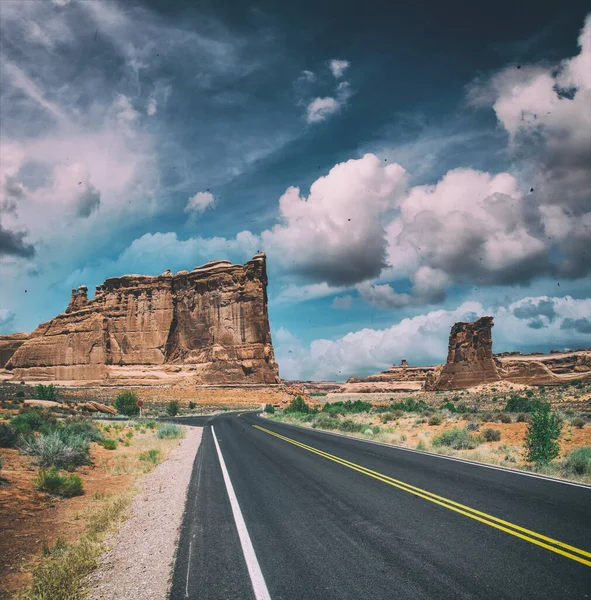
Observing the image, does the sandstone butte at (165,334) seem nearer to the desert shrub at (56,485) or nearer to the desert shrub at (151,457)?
the desert shrub at (151,457)

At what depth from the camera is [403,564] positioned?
14.8 ft

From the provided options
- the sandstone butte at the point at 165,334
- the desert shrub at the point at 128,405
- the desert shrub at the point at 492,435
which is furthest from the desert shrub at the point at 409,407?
the sandstone butte at the point at 165,334

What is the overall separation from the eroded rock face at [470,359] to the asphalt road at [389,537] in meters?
76.7

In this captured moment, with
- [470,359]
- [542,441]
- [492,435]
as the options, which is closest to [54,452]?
[542,441]

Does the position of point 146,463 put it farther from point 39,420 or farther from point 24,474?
point 39,420

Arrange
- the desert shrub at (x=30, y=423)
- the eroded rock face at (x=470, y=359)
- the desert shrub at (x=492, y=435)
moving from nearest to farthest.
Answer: the desert shrub at (x=30, y=423) < the desert shrub at (x=492, y=435) < the eroded rock face at (x=470, y=359)

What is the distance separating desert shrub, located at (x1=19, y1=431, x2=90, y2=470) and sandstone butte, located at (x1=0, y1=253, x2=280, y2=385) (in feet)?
259

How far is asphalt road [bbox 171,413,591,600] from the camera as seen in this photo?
13.2ft

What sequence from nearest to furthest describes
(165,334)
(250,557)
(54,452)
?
(250,557)
(54,452)
(165,334)

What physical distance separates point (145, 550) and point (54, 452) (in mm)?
8113

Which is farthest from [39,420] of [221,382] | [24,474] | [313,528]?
[221,382]

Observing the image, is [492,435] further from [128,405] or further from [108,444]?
[128,405]

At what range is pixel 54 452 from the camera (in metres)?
11.6

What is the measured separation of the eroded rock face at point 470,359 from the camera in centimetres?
7838
